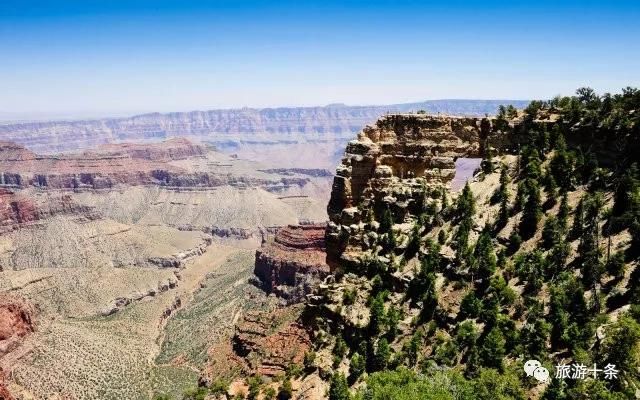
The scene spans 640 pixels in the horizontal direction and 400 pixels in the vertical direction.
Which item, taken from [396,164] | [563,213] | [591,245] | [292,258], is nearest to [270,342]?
[396,164]

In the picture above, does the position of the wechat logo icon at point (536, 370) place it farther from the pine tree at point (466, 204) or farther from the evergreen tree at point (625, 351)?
the pine tree at point (466, 204)

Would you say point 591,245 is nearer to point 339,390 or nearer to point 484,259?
point 484,259

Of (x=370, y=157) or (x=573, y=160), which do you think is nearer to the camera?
(x=573, y=160)

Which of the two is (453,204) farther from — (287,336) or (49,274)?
(49,274)

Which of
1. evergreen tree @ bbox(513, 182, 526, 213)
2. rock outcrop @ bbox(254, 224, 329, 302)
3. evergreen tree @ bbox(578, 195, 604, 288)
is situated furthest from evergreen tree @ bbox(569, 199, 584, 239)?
rock outcrop @ bbox(254, 224, 329, 302)

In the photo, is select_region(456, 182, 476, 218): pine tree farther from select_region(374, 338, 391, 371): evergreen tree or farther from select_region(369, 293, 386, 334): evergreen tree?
select_region(374, 338, 391, 371): evergreen tree

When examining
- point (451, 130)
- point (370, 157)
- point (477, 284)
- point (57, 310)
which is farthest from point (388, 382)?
point (57, 310)
